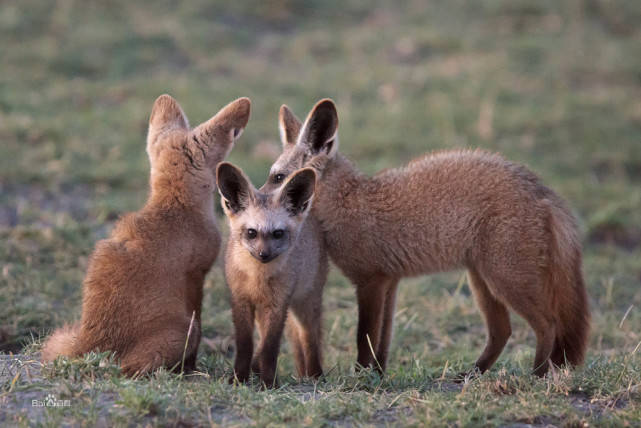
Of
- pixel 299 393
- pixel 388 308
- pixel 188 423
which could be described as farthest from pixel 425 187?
pixel 188 423

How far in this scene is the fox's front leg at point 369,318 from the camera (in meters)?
4.85

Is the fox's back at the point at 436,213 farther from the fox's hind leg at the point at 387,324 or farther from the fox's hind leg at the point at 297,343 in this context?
the fox's hind leg at the point at 297,343

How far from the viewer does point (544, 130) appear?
33.4ft

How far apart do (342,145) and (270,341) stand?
17.8 feet

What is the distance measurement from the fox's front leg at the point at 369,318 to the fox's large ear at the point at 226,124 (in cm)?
123

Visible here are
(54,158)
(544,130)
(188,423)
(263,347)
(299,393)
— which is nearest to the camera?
(188,423)

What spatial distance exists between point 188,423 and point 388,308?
6.46ft

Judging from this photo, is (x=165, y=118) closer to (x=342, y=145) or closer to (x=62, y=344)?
(x=62, y=344)

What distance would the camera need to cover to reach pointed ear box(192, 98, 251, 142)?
16.1 ft

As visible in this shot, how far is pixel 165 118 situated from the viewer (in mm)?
5223

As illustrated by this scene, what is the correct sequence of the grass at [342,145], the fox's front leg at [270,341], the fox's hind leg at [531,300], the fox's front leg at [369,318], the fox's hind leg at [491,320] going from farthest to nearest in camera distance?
the fox's hind leg at [491,320] < the fox's front leg at [369,318] < the fox's hind leg at [531,300] < the fox's front leg at [270,341] < the grass at [342,145]

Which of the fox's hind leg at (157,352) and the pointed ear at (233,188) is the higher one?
the pointed ear at (233,188)

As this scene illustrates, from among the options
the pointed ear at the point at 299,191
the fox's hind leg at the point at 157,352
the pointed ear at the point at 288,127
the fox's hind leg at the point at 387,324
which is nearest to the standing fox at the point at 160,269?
the fox's hind leg at the point at 157,352

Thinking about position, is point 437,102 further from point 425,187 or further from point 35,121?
point 425,187
